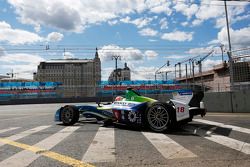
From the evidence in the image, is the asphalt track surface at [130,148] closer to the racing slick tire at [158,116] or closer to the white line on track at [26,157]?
the white line on track at [26,157]

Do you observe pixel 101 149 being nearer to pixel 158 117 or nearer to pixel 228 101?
pixel 158 117

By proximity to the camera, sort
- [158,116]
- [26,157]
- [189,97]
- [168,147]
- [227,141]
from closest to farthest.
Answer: [26,157] < [168,147] < [227,141] < [158,116] < [189,97]

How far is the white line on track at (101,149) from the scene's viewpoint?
4.76 metres

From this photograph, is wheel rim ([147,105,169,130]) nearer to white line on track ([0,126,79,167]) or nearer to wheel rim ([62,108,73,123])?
white line on track ([0,126,79,167])

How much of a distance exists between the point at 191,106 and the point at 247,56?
23.6 feet

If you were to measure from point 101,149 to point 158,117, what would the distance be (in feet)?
7.96

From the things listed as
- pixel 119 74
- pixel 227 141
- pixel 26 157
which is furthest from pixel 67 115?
pixel 119 74

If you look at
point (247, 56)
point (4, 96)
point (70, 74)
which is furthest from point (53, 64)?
point (247, 56)

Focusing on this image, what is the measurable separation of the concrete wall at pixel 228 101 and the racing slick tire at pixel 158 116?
6.82 m

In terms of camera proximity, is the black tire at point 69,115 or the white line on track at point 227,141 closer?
the white line on track at point 227,141

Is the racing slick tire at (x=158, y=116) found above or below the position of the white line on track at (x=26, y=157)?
above

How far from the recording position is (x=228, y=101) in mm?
13297

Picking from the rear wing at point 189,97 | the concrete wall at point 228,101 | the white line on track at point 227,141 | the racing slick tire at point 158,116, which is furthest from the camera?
the concrete wall at point 228,101

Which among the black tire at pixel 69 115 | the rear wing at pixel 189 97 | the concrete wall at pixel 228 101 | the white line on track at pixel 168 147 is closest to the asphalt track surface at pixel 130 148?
the white line on track at pixel 168 147
